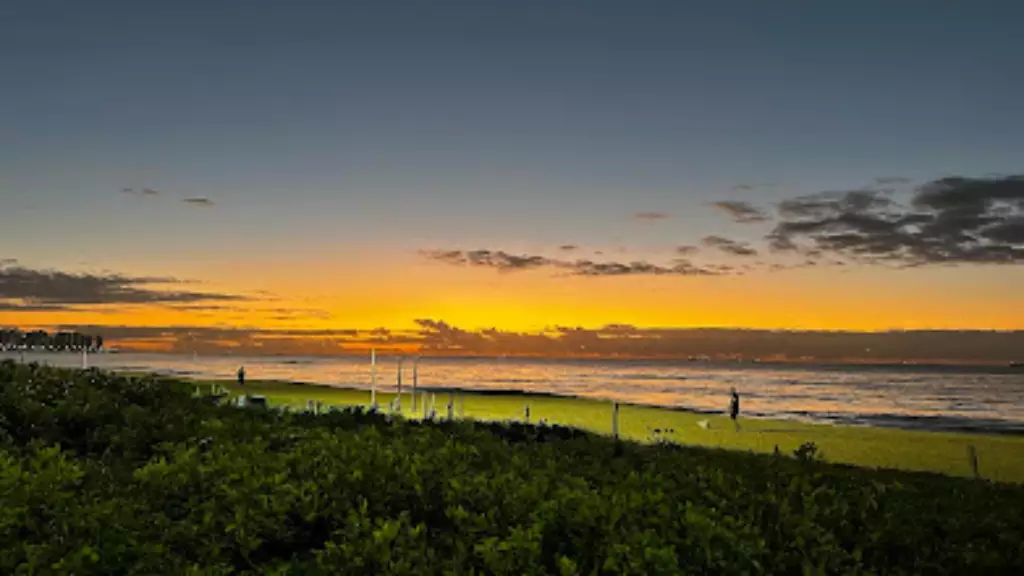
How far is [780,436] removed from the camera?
39.9 m

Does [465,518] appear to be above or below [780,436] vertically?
above

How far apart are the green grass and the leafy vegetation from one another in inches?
866

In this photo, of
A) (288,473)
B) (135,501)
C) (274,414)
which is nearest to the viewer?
(135,501)

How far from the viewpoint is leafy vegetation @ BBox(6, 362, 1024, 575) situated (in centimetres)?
Answer: 465

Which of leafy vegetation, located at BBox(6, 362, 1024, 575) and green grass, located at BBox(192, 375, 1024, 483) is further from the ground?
leafy vegetation, located at BBox(6, 362, 1024, 575)

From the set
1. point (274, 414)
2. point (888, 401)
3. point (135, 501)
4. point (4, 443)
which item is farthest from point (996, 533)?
point (888, 401)

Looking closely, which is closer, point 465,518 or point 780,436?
point 465,518

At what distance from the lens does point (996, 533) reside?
564cm

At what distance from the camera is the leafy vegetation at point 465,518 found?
465 centimetres

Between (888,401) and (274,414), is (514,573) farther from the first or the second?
(888,401)

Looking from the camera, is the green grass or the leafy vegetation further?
the green grass

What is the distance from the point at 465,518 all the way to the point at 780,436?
121 feet

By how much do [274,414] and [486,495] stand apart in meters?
5.87

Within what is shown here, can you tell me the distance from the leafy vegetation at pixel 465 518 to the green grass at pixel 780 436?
866 inches
